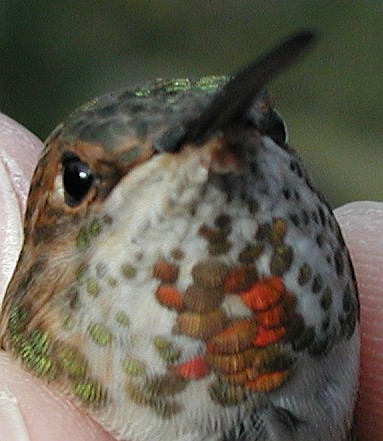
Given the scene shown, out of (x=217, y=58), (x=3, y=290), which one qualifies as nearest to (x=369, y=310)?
(x=3, y=290)

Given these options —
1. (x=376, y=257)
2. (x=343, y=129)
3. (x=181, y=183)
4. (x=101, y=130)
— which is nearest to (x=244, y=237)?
(x=181, y=183)

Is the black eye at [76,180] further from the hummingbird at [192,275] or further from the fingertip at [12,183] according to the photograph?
the fingertip at [12,183]

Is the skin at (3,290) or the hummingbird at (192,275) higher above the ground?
the hummingbird at (192,275)

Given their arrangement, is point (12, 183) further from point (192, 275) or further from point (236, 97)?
point (236, 97)

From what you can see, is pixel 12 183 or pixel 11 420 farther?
pixel 12 183

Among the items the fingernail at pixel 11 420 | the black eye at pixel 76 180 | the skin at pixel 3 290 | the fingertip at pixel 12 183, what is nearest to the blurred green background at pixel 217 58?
the fingertip at pixel 12 183

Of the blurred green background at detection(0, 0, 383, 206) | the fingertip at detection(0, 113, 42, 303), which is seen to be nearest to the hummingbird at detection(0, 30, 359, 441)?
the fingertip at detection(0, 113, 42, 303)
